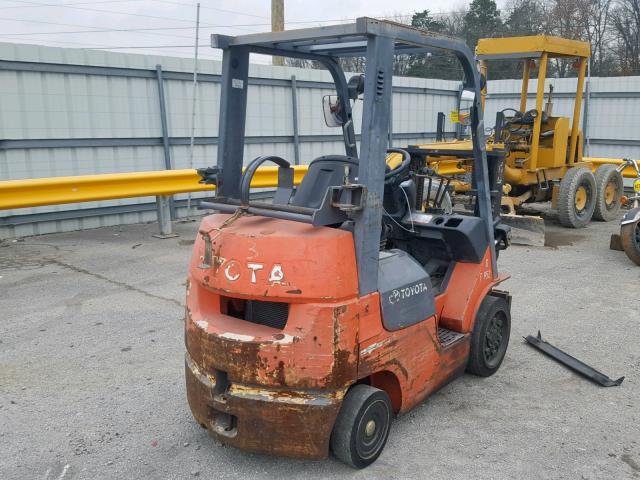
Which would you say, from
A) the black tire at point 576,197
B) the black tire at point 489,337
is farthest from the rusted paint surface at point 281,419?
the black tire at point 576,197

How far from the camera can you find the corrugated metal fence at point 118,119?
893 cm

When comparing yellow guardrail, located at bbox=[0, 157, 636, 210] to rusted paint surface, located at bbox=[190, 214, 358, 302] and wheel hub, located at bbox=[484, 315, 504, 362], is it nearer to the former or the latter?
wheel hub, located at bbox=[484, 315, 504, 362]

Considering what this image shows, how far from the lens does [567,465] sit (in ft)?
11.2

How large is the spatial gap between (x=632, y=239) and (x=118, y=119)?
26.0ft

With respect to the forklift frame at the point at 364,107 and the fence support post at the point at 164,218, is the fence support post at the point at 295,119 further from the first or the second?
the forklift frame at the point at 364,107

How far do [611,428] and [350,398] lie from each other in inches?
70.5

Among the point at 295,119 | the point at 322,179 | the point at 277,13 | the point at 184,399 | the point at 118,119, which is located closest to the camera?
the point at 322,179

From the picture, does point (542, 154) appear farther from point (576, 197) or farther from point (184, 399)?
point (184, 399)

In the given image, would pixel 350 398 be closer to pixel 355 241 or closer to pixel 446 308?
pixel 355 241

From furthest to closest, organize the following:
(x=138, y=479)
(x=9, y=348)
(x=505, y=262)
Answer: (x=505, y=262)
(x=9, y=348)
(x=138, y=479)

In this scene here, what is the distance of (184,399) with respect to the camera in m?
4.20

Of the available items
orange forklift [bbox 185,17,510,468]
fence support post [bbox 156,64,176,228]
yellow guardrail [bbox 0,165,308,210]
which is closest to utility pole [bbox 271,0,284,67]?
fence support post [bbox 156,64,176,228]

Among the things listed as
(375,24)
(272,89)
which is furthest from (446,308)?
(272,89)

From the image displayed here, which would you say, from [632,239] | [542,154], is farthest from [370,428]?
[542,154]
